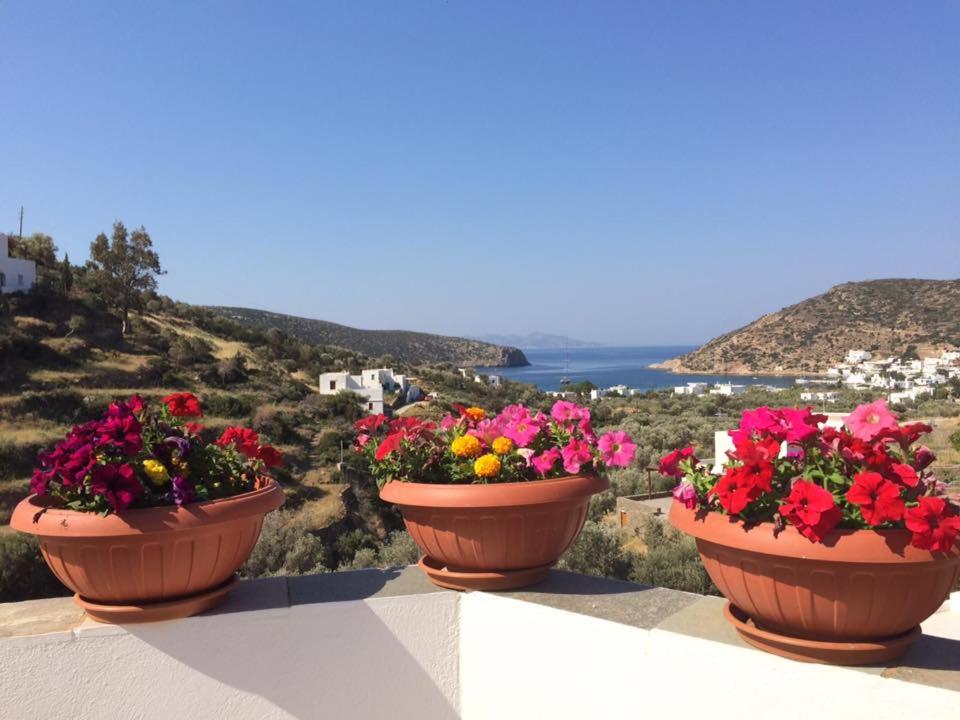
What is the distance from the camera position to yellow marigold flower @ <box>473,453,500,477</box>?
203cm

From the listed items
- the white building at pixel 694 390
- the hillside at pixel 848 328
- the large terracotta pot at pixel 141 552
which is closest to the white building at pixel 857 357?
the hillside at pixel 848 328

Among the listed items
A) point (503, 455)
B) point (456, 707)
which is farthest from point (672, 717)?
point (503, 455)

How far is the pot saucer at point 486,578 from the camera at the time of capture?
6.77 feet

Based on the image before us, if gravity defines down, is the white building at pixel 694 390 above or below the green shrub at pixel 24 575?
above

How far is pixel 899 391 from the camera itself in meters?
33.0

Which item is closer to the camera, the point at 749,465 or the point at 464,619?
the point at 749,465

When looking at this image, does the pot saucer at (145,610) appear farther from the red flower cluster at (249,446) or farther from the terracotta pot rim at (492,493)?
the terracotta pot rim at (492,493)

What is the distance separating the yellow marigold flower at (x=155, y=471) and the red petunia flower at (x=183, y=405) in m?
0.27

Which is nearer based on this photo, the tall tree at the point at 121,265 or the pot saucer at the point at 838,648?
the pot saucer at the point at 838,648

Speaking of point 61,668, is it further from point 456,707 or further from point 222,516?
point 456,707

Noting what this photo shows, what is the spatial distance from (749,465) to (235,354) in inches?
1384

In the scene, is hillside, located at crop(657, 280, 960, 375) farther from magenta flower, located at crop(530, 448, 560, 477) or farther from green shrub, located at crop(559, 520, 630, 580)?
magenta flower, located at crop(530, 448, 560, 477)

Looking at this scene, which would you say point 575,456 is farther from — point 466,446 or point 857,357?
point 857,357

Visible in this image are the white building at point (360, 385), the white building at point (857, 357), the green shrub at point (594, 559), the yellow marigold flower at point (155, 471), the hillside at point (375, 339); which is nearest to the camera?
the yellow marigold flower at point (155, 471)
